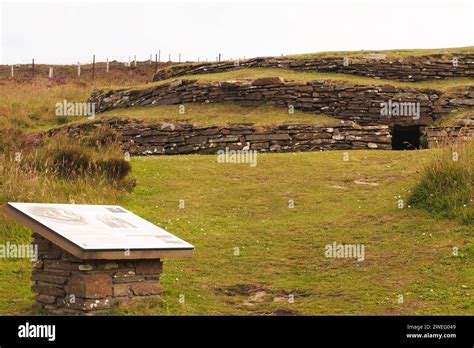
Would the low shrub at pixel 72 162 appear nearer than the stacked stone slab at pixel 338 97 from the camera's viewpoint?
Yes

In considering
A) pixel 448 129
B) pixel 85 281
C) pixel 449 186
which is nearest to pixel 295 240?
pixel 449 186

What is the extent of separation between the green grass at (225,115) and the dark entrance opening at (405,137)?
237 cm

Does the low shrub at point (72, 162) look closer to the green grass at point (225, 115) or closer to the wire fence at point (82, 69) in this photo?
the green grass at point (225, 115)

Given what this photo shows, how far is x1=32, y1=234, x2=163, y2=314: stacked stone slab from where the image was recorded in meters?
9.07

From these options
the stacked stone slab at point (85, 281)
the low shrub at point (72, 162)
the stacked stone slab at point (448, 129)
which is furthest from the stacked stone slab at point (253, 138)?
the stacked stone slab at point (85, 281)

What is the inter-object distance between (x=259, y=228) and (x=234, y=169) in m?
4.39

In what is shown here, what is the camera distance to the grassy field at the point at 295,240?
33.9 ft
